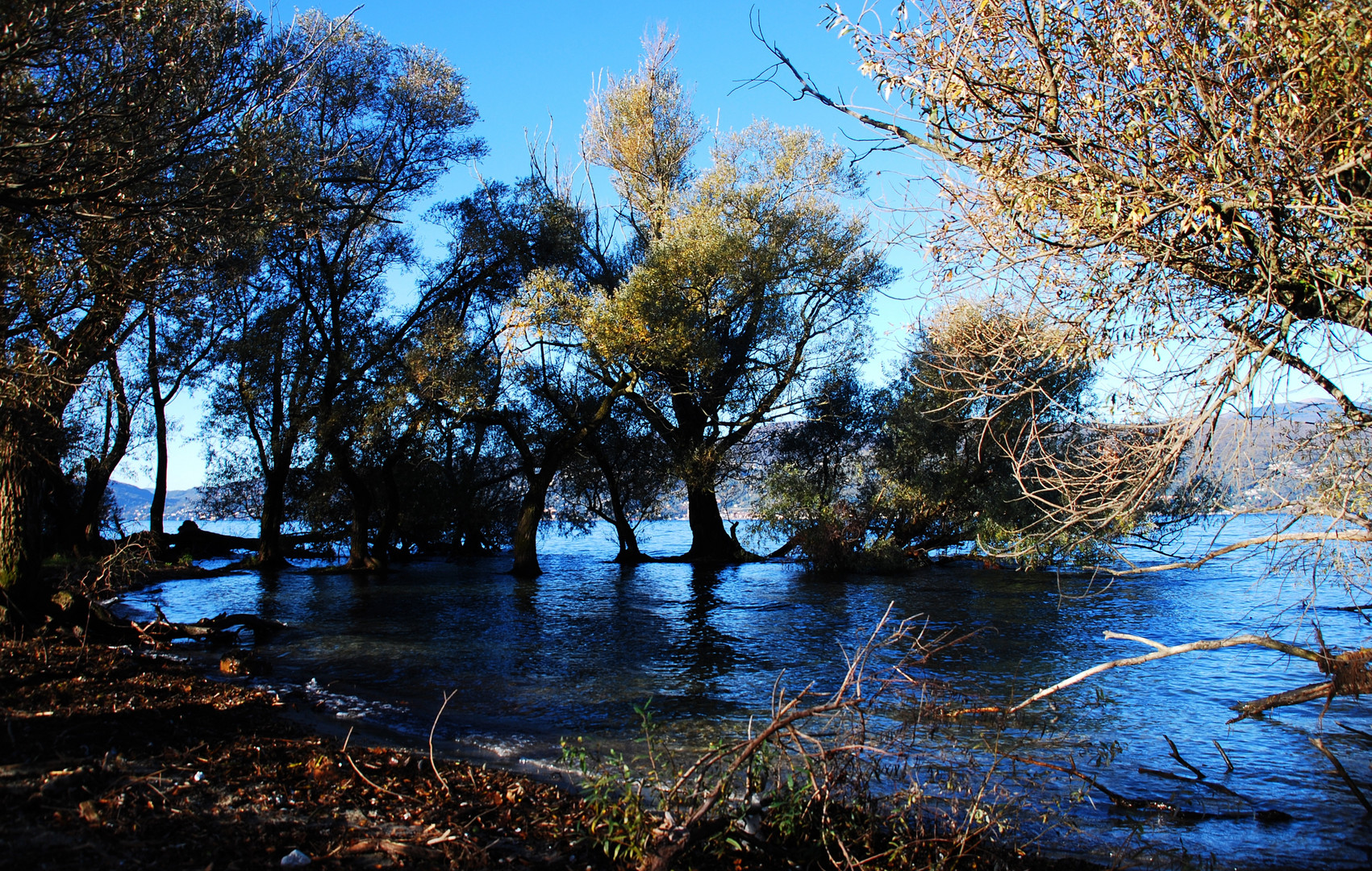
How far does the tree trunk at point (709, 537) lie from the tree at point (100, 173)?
22131 millimetres

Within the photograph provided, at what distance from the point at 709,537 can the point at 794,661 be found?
18787mm

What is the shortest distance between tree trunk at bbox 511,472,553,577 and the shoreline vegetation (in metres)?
18.4

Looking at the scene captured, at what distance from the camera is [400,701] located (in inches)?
366

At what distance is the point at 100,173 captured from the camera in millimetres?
7066

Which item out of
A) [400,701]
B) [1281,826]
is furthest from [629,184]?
[1281,826]

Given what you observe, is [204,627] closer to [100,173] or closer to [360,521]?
[100,173]

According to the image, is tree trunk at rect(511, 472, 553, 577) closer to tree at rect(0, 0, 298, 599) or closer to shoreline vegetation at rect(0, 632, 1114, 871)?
tree at rect(0, 0, 298, 599)

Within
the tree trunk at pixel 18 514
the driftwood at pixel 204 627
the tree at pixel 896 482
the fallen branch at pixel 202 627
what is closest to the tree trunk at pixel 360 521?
the driftwood at pixel 204 627

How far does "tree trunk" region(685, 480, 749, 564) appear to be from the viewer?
3031cm

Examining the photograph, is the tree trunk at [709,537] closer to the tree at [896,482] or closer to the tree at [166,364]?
the tree at [896,482]

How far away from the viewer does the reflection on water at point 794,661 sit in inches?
288

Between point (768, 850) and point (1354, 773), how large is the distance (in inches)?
237

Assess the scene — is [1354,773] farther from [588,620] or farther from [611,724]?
[588,620]

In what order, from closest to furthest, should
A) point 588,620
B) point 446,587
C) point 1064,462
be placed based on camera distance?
point 1064,462
point 588,620
point 446,587
